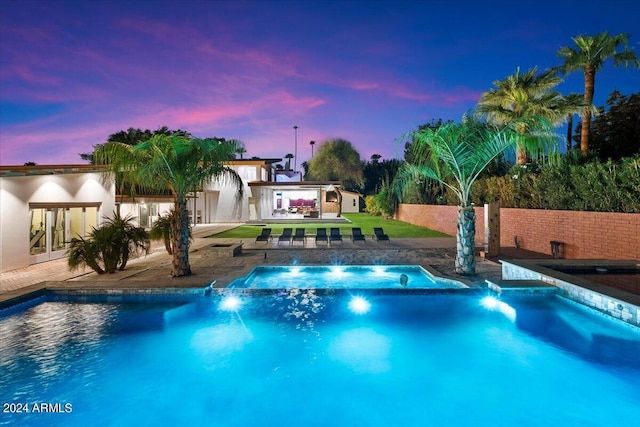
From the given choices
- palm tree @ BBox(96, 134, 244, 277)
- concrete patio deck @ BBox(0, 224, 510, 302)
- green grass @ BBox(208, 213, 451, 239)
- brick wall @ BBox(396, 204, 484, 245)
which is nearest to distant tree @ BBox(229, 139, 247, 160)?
palm tree @ BBox(96, 134, 244, 277)

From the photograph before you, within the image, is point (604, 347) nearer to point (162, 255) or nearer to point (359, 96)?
point (162, 255)

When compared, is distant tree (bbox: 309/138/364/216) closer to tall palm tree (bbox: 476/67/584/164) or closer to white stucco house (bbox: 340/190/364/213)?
white stucco house (bbox: 340/190/364/213)

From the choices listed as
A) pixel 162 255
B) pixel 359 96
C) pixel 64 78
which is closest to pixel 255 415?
pixel 162 255

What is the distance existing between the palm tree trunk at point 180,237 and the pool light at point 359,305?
15.3 feet

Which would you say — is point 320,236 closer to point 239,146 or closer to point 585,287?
point 239,146

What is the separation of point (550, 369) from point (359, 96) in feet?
109

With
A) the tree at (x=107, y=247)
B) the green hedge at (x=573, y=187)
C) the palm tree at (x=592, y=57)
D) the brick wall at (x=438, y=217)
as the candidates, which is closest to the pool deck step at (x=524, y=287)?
the green hedge at (x=573, y=187)

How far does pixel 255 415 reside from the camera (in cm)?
412

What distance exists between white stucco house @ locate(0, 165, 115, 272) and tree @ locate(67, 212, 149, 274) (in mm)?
1567

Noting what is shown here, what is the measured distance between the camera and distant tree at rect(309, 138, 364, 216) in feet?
189

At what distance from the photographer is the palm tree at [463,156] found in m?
8.77

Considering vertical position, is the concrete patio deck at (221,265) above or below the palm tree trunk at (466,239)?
below


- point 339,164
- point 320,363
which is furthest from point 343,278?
point 339,164

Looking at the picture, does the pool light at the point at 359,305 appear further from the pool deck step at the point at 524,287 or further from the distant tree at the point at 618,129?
the distant tree at the point at 618,129
